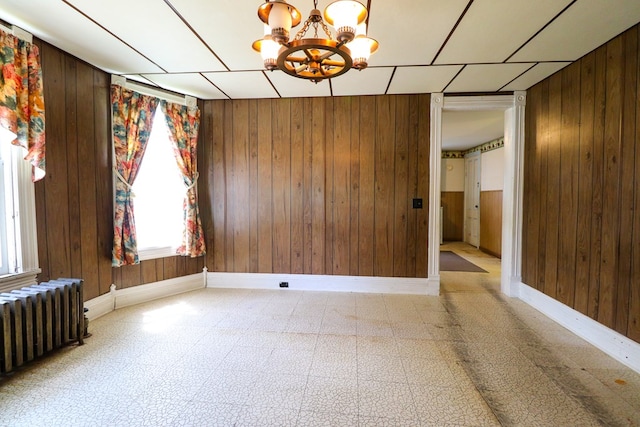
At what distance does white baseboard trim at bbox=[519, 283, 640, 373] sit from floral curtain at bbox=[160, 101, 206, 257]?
402 centimetres

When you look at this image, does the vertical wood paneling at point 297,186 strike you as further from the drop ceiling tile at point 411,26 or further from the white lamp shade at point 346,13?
the white lamp shade at point 346,13

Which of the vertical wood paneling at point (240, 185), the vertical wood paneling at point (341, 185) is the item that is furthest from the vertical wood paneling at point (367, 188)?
the vertical wood paneling at point (240, 185)

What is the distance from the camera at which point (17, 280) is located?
2119 millimetres

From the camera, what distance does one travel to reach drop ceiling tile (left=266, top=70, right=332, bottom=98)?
2.93 m

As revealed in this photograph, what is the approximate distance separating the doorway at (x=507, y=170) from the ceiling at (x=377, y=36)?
295 millimetres

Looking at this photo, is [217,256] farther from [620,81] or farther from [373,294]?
[620,81]

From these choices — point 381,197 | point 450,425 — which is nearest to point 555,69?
point 381,197

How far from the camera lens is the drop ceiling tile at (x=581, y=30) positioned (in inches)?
71.0

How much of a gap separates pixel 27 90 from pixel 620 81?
14.8 feet

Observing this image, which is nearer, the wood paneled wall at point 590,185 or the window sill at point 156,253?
the wood paneled wall at point 590,185

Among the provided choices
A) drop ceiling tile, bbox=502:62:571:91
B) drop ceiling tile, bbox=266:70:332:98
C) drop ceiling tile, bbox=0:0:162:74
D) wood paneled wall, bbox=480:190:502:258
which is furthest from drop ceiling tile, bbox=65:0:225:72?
wood paneled wall, bbox=480:190:502:258

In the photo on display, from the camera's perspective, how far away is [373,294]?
3537 millimetres

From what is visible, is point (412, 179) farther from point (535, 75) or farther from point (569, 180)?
point (535, 75)

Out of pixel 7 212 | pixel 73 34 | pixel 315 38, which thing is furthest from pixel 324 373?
pixel 73 34
